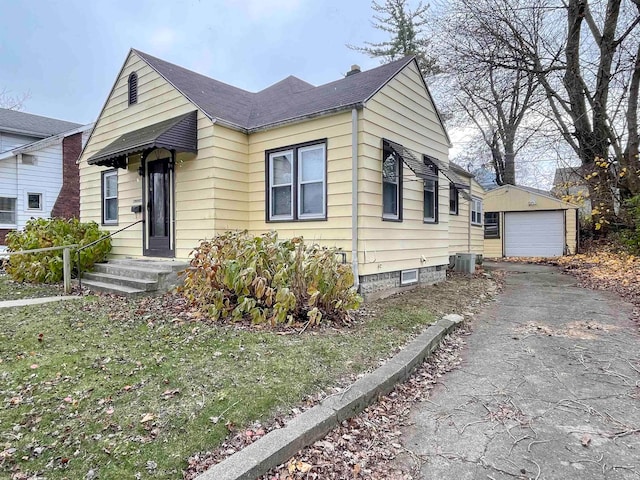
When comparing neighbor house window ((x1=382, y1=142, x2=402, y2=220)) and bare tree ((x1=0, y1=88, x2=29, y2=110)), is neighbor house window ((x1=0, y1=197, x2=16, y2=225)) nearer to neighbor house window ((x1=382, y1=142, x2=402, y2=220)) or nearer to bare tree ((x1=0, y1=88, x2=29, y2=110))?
bare tree ((x1=0, y1=88, x2=29, y2=110))

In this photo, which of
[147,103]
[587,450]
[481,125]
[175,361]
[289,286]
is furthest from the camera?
[481,125]

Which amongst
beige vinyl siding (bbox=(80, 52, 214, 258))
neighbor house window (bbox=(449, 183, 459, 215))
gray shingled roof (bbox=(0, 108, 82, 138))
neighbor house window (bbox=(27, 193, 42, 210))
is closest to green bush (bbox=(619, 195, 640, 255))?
neighbor house window (bbox=(449, 183, 459, 215))

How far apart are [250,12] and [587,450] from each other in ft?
49.6

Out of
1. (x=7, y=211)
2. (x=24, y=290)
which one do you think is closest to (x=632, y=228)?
(x=24, y=290)

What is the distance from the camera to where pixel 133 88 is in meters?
9.33

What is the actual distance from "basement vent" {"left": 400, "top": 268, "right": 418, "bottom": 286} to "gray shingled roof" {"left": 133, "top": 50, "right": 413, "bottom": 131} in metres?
3.63

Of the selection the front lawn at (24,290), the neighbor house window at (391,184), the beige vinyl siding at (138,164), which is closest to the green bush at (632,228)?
the neighbor house window at (391,184)

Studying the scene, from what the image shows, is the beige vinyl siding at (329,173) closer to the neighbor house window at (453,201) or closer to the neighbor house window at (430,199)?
the neighbor house window at (430,199)

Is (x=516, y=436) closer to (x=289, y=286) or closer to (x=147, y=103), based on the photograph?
(x=289, y=286)

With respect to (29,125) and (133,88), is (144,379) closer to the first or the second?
(133,88)

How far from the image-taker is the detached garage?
17.6 m

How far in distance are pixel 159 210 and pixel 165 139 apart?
2007mm

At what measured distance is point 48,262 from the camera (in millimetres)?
8188

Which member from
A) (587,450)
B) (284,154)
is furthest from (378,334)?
(284,154)
